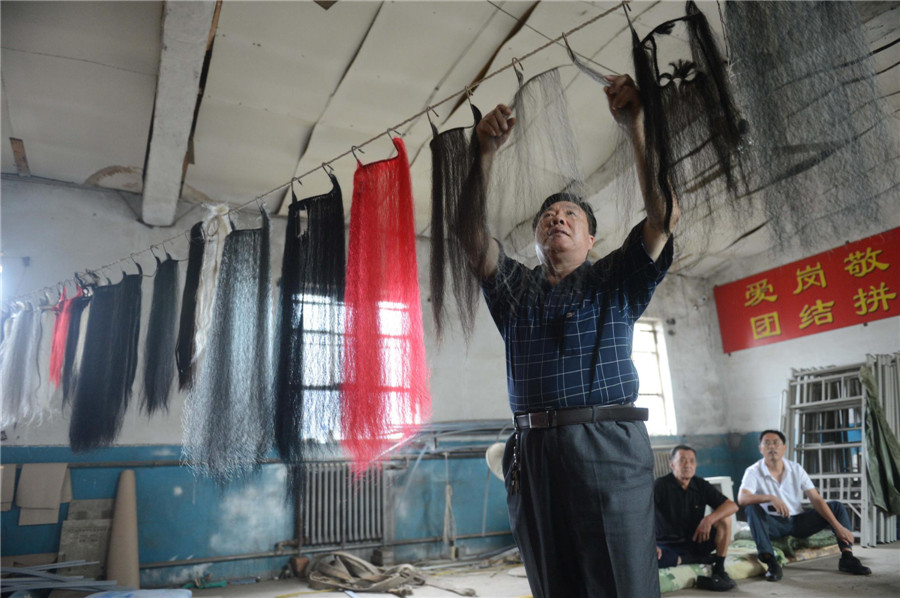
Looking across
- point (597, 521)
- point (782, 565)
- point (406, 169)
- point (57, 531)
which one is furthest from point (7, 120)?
point (782, 565)

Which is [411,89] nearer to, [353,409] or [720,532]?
[353,409]

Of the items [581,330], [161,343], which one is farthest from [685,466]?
[161,343]

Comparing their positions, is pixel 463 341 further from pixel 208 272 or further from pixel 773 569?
pixel 773 569

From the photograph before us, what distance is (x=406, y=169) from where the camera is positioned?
2076 millimetres

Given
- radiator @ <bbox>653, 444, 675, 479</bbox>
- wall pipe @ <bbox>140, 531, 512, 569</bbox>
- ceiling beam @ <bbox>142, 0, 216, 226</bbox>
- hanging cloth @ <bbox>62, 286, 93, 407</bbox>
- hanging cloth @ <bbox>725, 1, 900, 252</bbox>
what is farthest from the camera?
radiator @ <bbox>653, 444, 675, 479</bbox>

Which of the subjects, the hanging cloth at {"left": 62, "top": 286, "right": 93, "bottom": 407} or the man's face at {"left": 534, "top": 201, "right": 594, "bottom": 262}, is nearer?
the man's face at {"left": 534, "top": 201, "right": 594, "bottom": 262}

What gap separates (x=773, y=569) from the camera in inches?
153

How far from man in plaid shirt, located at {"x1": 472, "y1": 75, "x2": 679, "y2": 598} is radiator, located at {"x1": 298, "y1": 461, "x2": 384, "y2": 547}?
389 cm

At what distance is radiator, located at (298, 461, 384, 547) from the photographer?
198 inches

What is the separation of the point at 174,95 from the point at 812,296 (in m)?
6.84

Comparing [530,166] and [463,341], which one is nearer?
[530,166]

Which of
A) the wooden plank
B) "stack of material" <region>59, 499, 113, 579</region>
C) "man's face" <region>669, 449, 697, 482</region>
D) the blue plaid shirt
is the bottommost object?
"stack of material" <region>59, 499, 113, 579</region>

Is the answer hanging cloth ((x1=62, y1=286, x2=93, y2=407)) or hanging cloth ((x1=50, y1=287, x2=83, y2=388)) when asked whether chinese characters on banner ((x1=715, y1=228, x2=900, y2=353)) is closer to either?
hanging cloth ((x1=62, y1=286, x2=93, y2=407))

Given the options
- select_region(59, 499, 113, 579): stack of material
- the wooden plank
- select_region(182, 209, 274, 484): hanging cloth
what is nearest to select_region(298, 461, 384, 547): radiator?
select_region(59, 499, 113, 579): stack of material
